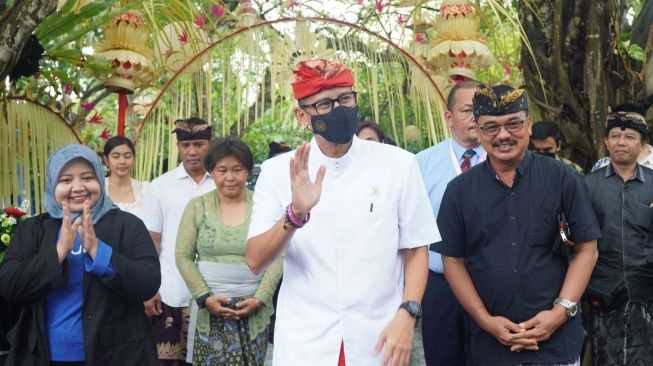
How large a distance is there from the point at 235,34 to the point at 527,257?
335 cm

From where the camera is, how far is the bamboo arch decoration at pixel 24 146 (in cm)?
614

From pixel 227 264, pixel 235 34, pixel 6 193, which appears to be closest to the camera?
pixel 227 264

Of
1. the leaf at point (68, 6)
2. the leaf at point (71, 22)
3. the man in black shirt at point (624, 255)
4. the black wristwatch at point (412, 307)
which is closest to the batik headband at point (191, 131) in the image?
the leaf at point (71, 22)

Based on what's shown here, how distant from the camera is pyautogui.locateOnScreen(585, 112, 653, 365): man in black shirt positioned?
5531 mm

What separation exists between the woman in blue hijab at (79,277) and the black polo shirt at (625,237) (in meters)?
2.83

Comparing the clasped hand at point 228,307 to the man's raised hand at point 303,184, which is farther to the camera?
the clasped hand at point 228,307

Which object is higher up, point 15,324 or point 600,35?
point 600,35

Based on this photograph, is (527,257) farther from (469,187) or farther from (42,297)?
(42,297)

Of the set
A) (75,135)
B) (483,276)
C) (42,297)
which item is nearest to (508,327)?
(483,276)

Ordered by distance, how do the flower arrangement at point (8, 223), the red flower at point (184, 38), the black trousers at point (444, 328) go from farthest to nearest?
the red flower at point (184, 38) → the flower arrangement at point (8, 223) → the black trousers at point (444, 328)

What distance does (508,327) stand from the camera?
12.9 feet

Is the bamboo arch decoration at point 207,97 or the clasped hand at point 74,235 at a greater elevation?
the bamboo arch decoration at point 207,97

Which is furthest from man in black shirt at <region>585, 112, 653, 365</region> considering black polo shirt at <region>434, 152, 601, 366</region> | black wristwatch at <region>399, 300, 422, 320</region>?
black wristwatch at <region>399, 300, 422, 320</region>

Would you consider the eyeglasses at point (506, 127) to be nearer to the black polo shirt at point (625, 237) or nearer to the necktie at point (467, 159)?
the necktie at point (467, 159)
